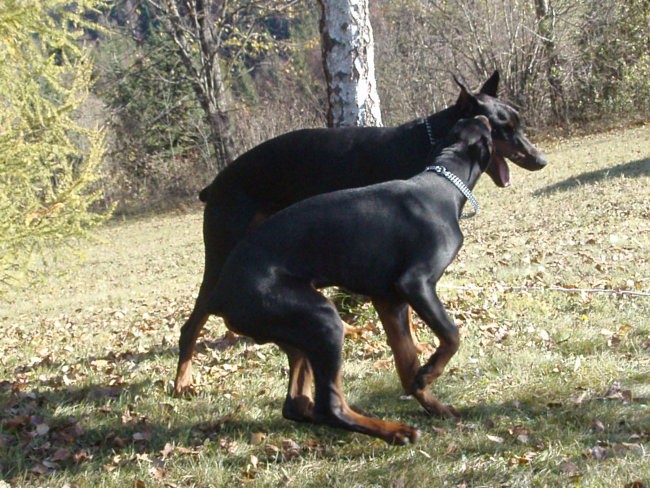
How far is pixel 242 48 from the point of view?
1015 inches

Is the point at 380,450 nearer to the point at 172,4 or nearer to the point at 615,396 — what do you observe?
the point at 615,396

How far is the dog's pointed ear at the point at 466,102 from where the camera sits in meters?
5.22

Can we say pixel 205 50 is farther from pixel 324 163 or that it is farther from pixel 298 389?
pixel 298 389

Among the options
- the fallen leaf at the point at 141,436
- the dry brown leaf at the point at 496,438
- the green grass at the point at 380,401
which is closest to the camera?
the green grass at the point at 380,401

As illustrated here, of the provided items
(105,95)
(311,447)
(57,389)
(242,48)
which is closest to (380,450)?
(311,447)

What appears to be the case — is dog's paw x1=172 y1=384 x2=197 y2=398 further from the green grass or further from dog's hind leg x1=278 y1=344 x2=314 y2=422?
dog's hind leg x1=278 y1=344 x2=314 y2=422

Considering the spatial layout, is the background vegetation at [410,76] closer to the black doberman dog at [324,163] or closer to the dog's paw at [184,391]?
the black doberman dog at [324,163]

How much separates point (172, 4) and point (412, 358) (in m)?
23.3

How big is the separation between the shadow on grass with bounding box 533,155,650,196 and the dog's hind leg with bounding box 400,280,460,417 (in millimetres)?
11398

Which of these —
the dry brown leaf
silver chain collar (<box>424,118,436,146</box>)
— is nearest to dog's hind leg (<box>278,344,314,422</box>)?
the dry brown leaf

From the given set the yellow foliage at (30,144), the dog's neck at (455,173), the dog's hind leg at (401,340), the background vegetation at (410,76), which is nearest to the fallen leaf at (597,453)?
the dog's hind leg at (401,340)

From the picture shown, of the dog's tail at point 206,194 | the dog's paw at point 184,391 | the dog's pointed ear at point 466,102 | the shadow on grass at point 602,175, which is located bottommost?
the shadow on grass at point 602,175

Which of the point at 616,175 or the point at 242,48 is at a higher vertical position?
the point at 242,48

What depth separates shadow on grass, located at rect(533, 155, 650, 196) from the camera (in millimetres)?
14636
